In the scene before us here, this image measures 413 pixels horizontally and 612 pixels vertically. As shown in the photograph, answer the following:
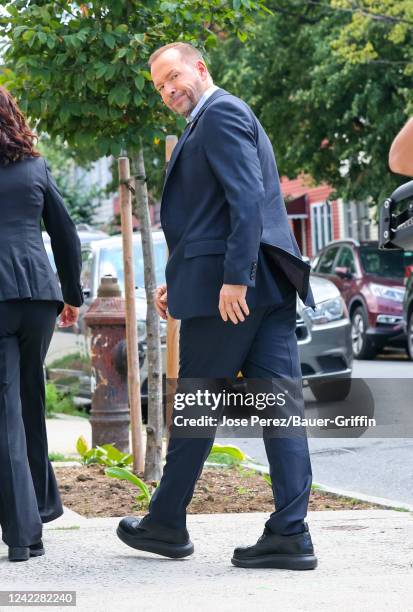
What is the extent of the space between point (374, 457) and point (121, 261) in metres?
4.08

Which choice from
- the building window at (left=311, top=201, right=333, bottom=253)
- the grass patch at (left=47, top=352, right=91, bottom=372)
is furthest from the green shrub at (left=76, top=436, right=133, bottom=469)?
the building window at (left=311, top=201, right=333, bottom=253)

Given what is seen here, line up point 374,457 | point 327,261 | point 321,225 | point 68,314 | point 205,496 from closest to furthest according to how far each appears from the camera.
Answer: point 68,314, point 205,496, point 374,457, point 327,261, point 321,225

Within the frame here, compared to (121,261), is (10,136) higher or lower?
higher

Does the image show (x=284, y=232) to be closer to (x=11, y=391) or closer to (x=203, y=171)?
(x=203, y=171)

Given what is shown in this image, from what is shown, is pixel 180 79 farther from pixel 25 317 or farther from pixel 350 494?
pixel 350 494

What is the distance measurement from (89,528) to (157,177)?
24391mm

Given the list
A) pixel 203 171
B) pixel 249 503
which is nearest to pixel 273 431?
pixel 203 171

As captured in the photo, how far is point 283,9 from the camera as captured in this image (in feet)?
86.3

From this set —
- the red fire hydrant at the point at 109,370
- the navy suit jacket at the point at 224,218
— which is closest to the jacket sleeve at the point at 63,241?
the navy suit jacket at the point at 224,218

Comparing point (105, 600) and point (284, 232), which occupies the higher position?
point (284, 232)

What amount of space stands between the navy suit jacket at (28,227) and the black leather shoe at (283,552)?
4.09 ft

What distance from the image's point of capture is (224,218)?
478 cm

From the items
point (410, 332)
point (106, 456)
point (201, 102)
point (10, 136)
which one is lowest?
point (410, 332)

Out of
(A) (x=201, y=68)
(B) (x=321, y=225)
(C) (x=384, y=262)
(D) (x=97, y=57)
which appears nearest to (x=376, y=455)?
(D) (x=97, y=57)
